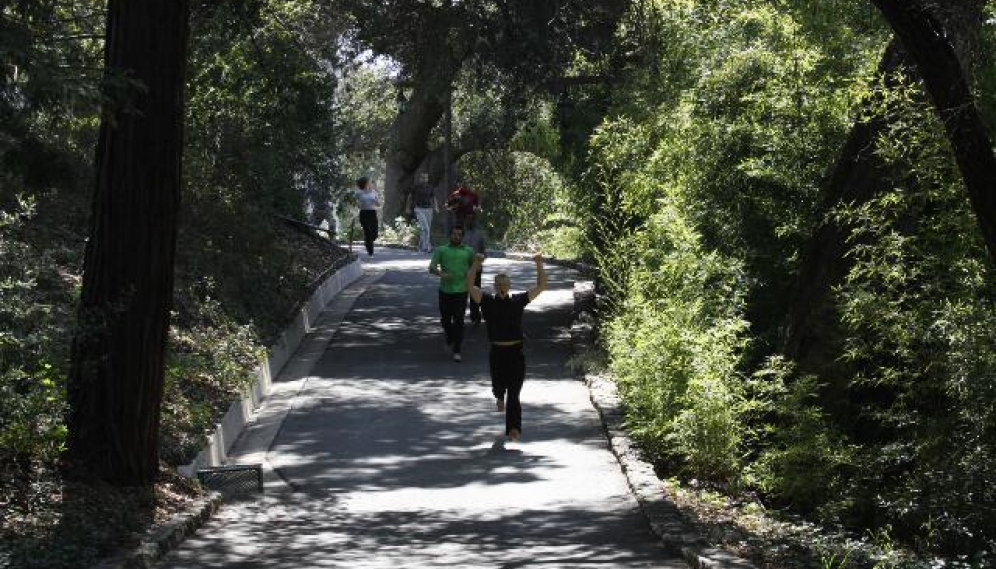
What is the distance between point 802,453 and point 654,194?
814 cm

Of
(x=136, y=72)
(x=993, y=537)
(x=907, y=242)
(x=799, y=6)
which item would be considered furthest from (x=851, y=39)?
(x=136, y=72)

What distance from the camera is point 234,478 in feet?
43.4

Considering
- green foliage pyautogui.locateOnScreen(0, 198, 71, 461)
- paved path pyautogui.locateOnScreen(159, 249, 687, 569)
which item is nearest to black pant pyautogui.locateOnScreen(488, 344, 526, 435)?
paved path pyautogui.locateOnScreen(159, 249, 687, 569)

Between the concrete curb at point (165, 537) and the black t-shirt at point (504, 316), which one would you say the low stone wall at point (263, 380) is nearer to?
the concrete curb at point (165, 537)

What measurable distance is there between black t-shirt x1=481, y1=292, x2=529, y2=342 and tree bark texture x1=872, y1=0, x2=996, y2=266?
6.57 m

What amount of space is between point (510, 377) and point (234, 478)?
10.6ft

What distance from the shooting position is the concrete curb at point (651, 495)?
32.8ft

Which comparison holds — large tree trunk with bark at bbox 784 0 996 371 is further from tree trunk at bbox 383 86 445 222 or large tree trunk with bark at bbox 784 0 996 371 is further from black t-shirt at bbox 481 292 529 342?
tree trunk at bbox 383 86 445 222

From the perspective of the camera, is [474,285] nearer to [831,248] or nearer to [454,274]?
[454,274]

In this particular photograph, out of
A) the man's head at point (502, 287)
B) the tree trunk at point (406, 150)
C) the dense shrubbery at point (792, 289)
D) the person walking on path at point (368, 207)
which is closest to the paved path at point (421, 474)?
the dense shrubbery at point (792, 289)

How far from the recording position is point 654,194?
20.5m

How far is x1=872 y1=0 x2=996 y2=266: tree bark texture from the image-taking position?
30.2 feet

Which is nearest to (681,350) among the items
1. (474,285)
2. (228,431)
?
(474,285)

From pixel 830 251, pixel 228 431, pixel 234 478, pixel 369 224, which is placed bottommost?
pixel 234 478
